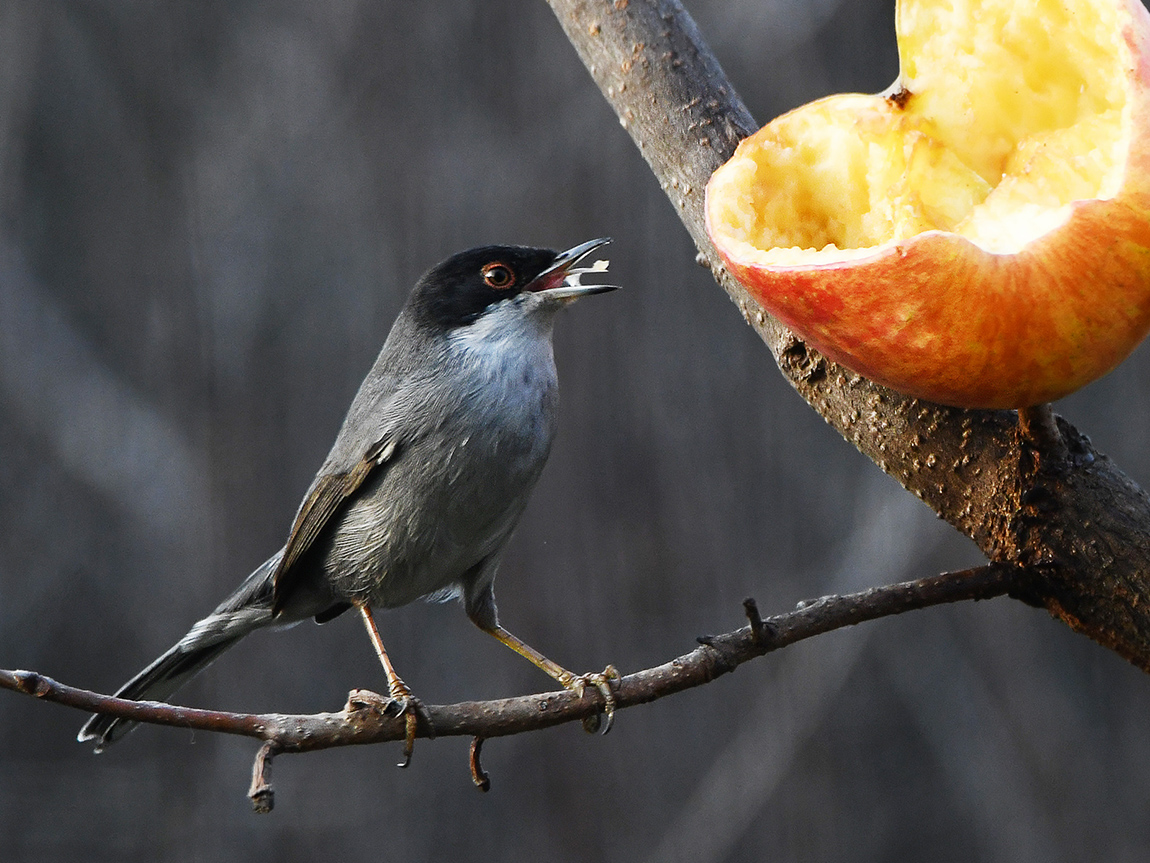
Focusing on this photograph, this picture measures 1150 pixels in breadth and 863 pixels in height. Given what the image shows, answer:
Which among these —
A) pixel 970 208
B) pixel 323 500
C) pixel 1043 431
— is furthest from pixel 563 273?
pixel 1043 431

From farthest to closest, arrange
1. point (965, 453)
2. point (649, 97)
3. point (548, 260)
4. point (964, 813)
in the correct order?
1. point (964, 813)
2. point (548, 260)
3. point (649, 97)
4. point (965, 453)

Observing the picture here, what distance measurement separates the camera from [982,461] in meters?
1.87

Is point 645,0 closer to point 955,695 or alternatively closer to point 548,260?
point 548,260

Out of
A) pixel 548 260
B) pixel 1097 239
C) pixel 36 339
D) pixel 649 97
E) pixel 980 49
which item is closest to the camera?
pixel 1097 239

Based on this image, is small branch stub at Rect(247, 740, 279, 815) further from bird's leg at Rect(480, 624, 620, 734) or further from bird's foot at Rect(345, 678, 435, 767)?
bird's leg at Rect(480, 624, 620, 734)

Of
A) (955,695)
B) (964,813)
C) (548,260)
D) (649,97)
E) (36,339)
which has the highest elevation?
(36,339)

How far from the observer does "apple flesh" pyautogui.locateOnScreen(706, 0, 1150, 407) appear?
56.0 inches

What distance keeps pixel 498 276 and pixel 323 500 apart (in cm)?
73

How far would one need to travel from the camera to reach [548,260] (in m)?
2.96

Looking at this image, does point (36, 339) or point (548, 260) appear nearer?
point (548, 260)

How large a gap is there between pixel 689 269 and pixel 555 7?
2.74 meters

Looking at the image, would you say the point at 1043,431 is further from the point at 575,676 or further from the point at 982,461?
the point at 575,676

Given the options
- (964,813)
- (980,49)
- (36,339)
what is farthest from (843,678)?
(36,339)

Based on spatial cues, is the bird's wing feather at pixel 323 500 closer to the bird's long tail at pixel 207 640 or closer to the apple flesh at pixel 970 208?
the bird's long tail at pixel 207 640
